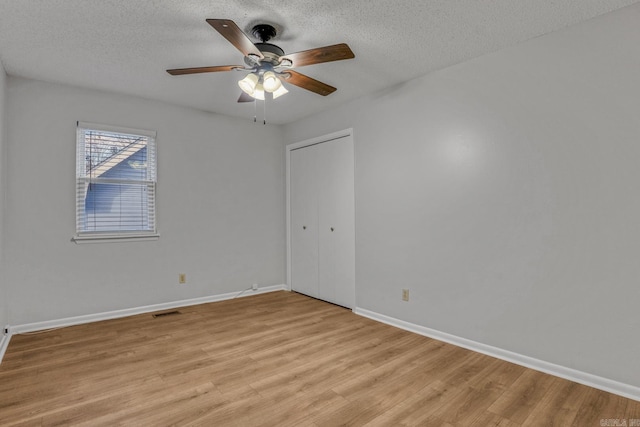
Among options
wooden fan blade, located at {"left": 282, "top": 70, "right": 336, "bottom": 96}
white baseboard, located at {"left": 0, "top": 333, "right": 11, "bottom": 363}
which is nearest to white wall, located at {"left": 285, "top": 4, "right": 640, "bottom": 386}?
wooden fan blade, located at {"left": 282, "top": 70, "right": 336, "bottom": 96}

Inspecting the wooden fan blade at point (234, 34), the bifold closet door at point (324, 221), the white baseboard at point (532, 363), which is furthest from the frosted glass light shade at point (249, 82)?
the white baseboard at point (532, 363)

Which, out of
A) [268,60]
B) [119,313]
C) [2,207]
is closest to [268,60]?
[268,60]

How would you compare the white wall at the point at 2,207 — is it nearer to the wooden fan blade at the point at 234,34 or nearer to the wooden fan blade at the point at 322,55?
the wooden fan blade at the point at 234,34

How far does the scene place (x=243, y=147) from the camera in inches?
184

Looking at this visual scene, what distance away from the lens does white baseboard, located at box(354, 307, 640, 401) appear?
210 centimetres

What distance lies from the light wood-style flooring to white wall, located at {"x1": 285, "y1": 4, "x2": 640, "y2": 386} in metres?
0.33

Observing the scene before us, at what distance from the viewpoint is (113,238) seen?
366 cm

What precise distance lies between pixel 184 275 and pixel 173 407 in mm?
2369

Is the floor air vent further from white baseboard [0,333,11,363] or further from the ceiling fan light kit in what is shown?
the ceiling fan light kit

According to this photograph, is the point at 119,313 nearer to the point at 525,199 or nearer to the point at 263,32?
the point at 263,32

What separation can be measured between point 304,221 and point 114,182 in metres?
2.33

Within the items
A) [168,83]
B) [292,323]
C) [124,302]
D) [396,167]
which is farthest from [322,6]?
[124,302]

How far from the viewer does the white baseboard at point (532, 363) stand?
2.10 meters

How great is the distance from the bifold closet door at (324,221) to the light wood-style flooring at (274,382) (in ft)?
3.12
